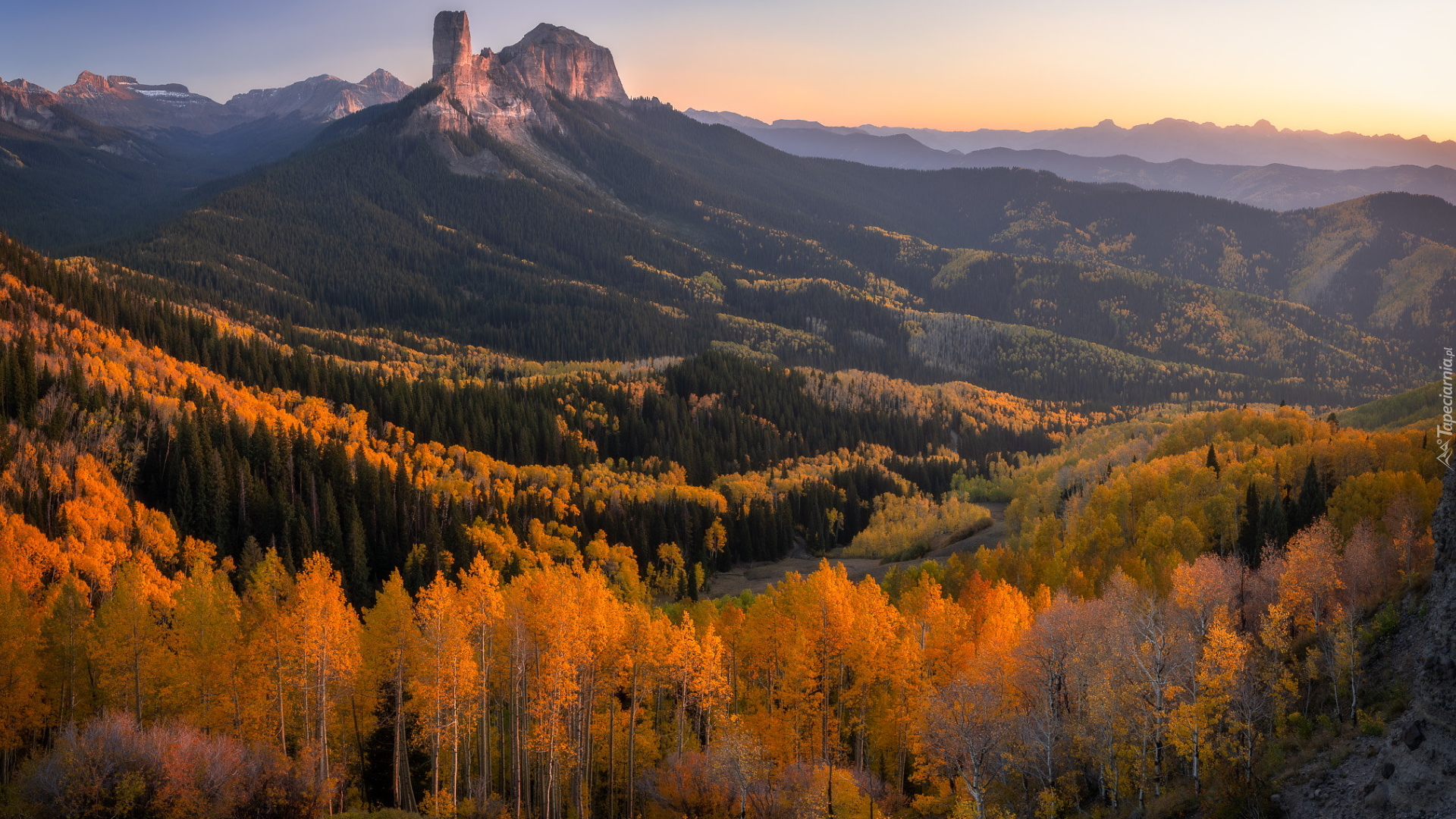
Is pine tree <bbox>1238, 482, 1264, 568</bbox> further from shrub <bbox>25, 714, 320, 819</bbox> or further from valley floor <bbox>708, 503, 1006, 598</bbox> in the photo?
shrub <bbox>25, 714, 320, 819</bbox>

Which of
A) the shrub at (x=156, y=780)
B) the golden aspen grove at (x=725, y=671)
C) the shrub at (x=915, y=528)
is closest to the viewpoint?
the shrub at (x=156, y=780)

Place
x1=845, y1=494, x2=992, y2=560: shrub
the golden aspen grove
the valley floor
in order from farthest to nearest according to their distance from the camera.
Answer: x1=845, y1=494, x2=992, y2=560: shrub, the valley floor, the golden aspen grove

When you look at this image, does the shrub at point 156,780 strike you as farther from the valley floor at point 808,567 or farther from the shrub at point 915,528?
the shrub at point 915,528

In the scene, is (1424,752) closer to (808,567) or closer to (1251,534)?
(1251,534)

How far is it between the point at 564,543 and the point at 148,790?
274 feet

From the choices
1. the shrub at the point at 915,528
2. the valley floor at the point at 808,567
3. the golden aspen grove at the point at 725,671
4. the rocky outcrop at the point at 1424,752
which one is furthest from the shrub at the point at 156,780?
the shrub at the point at 915,528

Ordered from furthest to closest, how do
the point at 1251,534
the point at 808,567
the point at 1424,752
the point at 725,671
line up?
the point at 808,567 → the point at 1251,534 → the point at 725,671 → the point at 1424,752

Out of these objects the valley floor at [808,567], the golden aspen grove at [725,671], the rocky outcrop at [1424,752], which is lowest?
the valley floor at [808,567]

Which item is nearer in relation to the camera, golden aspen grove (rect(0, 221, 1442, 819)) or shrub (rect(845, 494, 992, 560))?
golden aspen grove (rect(0, 221, 1442, 819))

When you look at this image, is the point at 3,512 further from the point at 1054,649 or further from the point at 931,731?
the point at 1054,649

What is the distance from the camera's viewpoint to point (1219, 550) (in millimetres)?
89062

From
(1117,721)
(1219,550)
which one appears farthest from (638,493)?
(1117,721)

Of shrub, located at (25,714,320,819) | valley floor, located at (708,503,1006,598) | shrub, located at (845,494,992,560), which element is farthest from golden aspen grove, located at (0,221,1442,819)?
shrub, located at (845,494,992,560)

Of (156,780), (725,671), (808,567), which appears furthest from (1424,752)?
(808,567)
